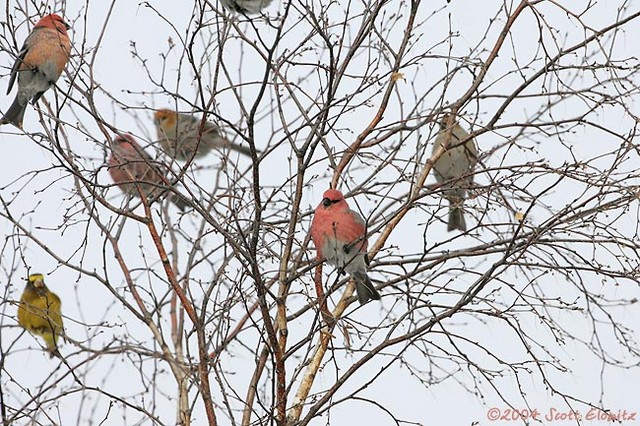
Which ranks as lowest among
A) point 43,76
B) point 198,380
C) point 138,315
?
point 198,380

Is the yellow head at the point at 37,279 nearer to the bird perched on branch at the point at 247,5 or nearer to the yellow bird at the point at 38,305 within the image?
the yellow bird at the point at 38,305

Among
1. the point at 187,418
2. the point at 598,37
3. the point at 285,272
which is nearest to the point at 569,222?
the point at 598,37

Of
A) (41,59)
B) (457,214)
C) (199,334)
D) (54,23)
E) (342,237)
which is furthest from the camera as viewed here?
(41,59)

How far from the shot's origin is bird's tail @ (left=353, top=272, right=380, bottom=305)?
483 centimetres

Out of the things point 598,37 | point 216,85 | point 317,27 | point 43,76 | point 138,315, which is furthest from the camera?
point 43,76

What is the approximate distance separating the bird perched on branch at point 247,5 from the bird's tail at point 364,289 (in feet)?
4.82

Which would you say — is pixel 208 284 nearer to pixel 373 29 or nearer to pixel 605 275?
pixel 373 29

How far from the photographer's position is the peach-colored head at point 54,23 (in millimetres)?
5421

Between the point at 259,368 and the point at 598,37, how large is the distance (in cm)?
206

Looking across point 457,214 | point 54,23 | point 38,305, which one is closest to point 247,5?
point 54,23

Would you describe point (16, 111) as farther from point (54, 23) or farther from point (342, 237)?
point (342, 237)

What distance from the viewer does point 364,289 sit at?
4863 mm

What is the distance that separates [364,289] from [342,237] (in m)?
0.30

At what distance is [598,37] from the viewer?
4.07 metres
